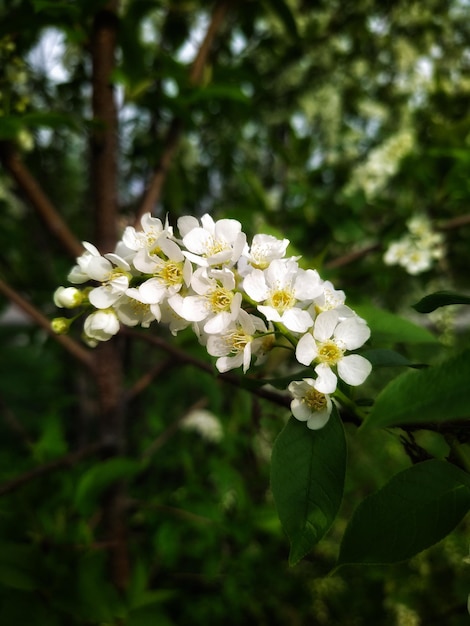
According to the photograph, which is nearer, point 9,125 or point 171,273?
point 171,273

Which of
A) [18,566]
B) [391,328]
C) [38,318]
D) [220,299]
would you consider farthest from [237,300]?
[18,566]

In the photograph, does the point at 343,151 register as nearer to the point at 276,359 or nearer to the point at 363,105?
the point at 363,105

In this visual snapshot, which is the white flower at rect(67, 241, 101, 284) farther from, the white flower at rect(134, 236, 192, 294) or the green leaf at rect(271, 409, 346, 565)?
the green leaf at rect(271, 409, 346, 565)

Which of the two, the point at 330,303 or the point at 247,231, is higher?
the point at 247,231

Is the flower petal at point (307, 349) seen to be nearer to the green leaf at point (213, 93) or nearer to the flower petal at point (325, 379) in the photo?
the flower petal at point (325, 379)

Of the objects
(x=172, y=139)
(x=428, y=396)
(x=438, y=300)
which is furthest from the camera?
(x=172, y=139)

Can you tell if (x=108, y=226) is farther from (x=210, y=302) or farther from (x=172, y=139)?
(x=210, y=302)

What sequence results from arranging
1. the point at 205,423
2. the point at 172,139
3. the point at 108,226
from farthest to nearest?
the point at 205,423 → the point at 172,139 → the point at 108,226
